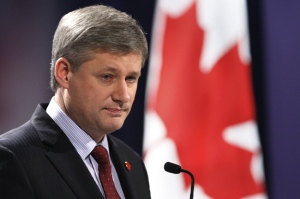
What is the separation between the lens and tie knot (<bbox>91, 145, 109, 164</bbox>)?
2143 millimetres

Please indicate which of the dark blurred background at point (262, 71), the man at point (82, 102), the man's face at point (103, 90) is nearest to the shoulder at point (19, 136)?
the man at point (82, 102)

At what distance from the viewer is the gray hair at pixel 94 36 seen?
2.02m

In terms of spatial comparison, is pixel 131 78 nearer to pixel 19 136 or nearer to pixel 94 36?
pixel 94 36

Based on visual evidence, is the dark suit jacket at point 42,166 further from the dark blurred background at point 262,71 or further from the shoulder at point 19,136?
the dark blurred background at point 262,71

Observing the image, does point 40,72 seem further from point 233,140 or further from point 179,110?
point 233,140

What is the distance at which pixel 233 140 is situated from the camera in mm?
3215

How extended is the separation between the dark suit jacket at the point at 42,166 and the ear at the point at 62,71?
12 centimetres

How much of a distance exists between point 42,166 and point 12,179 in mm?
129

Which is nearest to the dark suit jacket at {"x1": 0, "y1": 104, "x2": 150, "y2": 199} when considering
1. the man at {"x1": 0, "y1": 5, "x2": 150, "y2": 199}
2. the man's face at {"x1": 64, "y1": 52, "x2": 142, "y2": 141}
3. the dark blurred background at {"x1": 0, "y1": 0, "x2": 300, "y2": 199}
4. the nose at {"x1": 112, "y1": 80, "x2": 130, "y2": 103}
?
the man at {"x1": 0, "y1": 5, "x2": 150, "y2": 199}

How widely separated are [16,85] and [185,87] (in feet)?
2.66

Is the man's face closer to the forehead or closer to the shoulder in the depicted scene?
the forehead

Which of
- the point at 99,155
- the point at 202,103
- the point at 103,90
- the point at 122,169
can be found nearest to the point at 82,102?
the point at 103,90

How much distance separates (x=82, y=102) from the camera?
2051mm

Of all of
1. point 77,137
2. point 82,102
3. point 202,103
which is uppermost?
point 82,102
